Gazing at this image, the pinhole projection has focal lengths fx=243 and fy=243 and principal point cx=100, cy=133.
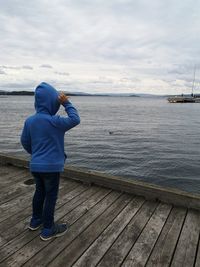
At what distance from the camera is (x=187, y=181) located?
11461 millimetres

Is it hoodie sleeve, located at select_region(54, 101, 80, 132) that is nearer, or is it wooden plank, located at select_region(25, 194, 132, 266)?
wooden plank, located at select_region(25, 194, 132, 266)

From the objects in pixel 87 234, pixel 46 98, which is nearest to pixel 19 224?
pixel 87 234

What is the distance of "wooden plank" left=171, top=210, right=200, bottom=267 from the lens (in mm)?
3033

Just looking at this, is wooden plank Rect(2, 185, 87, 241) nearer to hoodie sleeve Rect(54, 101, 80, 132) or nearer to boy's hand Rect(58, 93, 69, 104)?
hoodie sleeve Rect(54, 101, 80, 132)

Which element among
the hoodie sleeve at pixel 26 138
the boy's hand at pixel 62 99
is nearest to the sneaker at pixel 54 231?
the hoodie sleeve at pixel 26 138

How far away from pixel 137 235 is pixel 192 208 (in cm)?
132

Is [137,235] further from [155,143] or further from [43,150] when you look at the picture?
[155,143]

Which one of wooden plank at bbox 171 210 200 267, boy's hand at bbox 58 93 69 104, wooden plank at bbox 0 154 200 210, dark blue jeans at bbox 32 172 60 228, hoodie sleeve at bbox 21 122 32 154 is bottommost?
wooden plank at bbox 171 210 200 267

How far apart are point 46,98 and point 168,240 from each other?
2.59m

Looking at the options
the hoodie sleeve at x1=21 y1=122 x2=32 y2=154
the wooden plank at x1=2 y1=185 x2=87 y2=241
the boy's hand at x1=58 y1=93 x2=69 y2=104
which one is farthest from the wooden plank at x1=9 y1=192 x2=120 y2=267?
the boy's hand at x1=58 y1=93 x2=69 y2=104

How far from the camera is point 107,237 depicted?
3.50 meters

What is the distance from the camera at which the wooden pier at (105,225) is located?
3059 millimetres

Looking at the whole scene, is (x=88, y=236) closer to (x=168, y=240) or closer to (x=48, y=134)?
(x=168, y=240)

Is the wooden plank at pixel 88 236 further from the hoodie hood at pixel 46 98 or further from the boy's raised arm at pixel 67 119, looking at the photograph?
the hoodie hood at pixel 46 98
